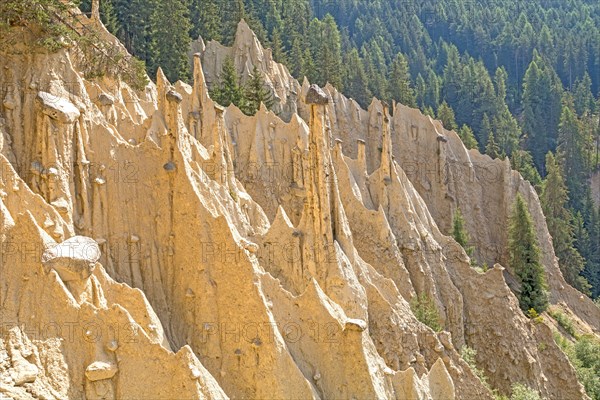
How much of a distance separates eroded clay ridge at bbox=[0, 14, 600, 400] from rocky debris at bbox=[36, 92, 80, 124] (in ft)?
0.14

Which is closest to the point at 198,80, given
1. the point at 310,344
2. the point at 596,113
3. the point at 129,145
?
the point at 129,145

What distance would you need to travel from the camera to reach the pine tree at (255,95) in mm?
36562

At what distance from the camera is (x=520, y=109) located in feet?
261

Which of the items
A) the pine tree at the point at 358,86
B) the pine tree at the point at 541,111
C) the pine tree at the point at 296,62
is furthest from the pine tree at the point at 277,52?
the pine tree at the point at 541,111

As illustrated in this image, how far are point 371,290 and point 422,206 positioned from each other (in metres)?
12.2

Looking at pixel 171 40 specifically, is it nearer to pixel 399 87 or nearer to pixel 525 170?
pixel 399 87

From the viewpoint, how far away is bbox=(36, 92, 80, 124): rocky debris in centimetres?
1648

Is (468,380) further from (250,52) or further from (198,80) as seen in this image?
(250,52)

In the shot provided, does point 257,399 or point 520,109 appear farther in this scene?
point 520,109

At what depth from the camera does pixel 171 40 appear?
132 feet

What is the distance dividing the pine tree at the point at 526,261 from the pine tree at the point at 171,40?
19.9m

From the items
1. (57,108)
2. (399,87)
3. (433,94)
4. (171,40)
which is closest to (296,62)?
(399,87)

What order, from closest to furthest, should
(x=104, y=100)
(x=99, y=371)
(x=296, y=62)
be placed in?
(x=99, y=371) → (x=104, y=100) → (x=296, y=62)

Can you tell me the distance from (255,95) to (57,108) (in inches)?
843
